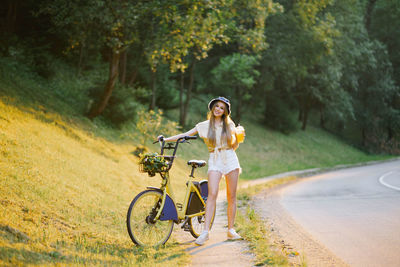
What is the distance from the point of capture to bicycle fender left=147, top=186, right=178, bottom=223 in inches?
228

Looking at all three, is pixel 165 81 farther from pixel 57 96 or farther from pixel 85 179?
pixel 85 179

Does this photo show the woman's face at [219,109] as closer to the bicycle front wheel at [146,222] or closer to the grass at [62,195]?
the bicycle front wheel at [146,222]

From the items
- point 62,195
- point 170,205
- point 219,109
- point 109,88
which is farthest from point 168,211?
point 109,88

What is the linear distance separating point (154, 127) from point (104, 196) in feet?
A: 19.7

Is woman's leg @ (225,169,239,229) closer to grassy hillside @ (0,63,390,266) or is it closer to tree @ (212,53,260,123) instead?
grassy hillside @ (0,63,390,266)

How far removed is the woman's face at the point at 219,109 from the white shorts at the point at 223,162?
0.55 m

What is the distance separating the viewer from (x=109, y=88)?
1479 cm

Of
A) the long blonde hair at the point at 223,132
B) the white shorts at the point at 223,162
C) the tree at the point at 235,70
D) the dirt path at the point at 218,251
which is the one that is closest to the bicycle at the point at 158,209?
the white shorts at the point at 223,162

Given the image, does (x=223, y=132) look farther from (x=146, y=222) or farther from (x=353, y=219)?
(x=353, y=219)

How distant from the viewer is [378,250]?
568cm

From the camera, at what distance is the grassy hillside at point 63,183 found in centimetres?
496

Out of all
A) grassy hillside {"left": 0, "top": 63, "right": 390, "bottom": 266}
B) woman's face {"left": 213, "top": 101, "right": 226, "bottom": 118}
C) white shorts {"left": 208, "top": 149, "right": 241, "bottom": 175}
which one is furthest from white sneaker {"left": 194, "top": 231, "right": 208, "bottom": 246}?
woman's face {"left": 213, "top": 101, "right": 226, "bottom": 118}

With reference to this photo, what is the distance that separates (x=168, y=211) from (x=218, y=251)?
896 millimetres

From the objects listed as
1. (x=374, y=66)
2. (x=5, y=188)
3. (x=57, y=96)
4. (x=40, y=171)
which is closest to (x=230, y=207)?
(x=5, y=188)
